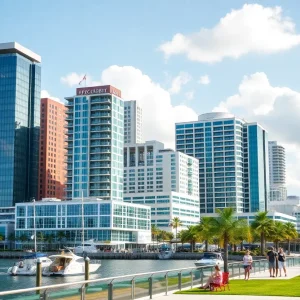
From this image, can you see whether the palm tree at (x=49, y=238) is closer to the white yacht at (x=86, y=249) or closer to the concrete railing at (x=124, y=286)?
the white yacht at (x=86, y=249)

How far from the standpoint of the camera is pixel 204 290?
3366 cm

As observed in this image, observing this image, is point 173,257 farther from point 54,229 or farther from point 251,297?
point 251,297

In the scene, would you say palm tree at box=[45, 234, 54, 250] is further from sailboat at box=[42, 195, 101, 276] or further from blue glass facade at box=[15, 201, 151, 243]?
sailboat at box=[42, 195, 101, 276]

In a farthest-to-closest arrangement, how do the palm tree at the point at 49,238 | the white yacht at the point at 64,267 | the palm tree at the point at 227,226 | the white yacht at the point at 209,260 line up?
the palm tree at the point at 49,238, the white yacht at the point at 64,267, the white yacht at the point at 209,260, the palm tree at the point at 227,226

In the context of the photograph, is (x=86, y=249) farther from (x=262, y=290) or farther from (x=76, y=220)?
(x=262, y=290)

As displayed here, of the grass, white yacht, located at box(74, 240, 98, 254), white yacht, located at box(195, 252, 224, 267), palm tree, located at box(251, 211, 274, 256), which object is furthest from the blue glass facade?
the grass

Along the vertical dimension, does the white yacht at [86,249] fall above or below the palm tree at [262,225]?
below

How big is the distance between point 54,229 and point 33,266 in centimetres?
8934

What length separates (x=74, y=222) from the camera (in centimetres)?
18800

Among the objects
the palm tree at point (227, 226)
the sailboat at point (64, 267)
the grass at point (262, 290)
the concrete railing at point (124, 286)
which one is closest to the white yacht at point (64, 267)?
the sailboat at point (64, 267)

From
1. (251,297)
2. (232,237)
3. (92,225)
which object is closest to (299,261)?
(232,237)

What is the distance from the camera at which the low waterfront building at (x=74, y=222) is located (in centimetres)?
18538

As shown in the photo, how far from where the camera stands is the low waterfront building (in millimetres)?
185375

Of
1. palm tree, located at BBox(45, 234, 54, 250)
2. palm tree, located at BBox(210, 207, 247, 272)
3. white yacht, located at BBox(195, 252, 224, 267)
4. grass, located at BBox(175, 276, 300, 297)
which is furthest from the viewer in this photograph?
palm tree, located at BBox(45, 234, 54, 250)
